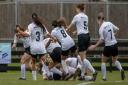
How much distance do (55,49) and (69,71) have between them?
80cm

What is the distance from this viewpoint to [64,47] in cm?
2064

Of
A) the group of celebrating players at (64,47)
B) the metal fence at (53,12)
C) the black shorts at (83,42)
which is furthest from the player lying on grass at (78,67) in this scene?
the metal fence at (53,12)

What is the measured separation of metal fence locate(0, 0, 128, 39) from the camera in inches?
1330

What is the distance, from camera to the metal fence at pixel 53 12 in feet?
111

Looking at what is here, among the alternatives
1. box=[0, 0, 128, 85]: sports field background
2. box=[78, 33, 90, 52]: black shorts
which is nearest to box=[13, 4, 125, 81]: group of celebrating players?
box=[78, 33, 90, 52]: black shorts

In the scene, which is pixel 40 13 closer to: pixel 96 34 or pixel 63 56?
pixel 96 34

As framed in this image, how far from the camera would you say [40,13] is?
34375 millimetres

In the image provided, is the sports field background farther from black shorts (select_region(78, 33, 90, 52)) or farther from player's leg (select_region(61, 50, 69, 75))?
black shorts (select_region(78, 33, 90, 52))

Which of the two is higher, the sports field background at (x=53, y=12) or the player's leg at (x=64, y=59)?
the sports field background at (x=53, y=12)

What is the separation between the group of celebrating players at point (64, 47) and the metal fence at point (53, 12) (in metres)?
12.6

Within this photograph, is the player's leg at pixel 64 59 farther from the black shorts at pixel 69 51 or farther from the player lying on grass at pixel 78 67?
the player lying on grass at pixel 78 67

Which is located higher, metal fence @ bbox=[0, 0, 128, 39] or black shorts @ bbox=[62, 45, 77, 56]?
metal fence @ bbox=[0, 0, 128, 39]

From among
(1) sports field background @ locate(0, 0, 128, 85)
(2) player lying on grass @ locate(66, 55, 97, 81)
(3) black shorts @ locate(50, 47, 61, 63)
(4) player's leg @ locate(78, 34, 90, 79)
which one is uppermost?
(1) sports field background @ locate(0, 0, 128, 85)

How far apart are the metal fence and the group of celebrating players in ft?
41.2
